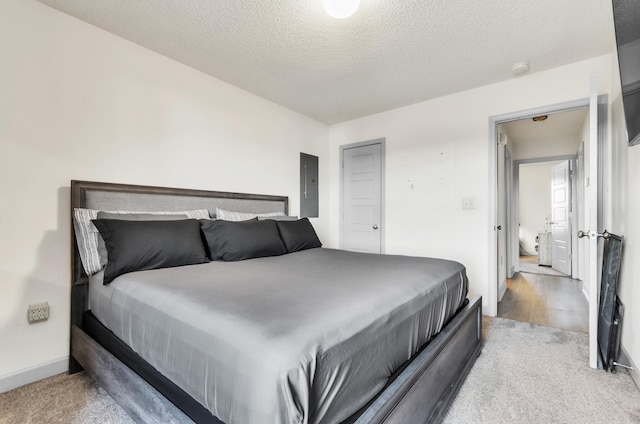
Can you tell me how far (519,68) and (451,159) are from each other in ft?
3.36

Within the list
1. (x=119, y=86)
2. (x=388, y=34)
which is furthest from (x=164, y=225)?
(x=388, y=34)

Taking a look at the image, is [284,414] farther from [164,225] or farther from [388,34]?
[388,34]

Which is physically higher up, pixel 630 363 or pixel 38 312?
pixel 38 312

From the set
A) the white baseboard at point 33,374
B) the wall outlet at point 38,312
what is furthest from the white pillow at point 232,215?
the white baseboard at point 33,374

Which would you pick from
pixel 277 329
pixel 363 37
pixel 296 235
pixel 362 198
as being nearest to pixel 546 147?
pixel 362 198

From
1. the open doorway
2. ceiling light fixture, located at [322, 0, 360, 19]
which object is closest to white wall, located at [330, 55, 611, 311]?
the open doorway

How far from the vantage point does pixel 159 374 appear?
4.04 ft

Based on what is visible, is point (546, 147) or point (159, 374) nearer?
point (159, 374)

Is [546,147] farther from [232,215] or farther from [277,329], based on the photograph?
[277,329]

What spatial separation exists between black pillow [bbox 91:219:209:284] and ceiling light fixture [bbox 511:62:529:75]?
3.15 meters

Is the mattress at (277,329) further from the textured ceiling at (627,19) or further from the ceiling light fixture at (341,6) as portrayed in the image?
the ceiling light fixture at (341,6)

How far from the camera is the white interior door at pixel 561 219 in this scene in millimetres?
4906

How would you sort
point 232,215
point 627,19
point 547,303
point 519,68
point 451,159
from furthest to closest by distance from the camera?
1. point 547,303
2. point 451,159
3. point 232,215
4. point 519,68
5. point 627,19

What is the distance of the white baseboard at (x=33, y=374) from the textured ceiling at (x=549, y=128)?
5.05 m
